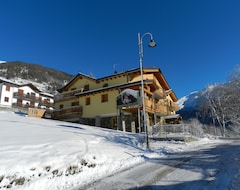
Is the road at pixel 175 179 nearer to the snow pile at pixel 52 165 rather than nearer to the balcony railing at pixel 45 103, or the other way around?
the snow pile at pixel 52 165

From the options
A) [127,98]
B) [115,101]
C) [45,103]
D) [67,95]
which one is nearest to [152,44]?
[127,98]

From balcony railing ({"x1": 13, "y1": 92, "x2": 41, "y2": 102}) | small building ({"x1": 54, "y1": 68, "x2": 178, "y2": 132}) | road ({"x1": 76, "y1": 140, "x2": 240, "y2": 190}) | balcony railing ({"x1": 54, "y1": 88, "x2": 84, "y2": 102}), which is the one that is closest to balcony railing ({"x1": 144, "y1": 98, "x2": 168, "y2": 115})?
small building ({"x1": 54, "y1": 68, "x2": 178, "y2": 132})

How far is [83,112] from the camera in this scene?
96.9ft

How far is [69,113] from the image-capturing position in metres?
30.3

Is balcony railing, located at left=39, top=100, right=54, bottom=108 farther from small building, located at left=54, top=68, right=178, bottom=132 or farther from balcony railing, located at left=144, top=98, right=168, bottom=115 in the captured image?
balcony railing, located at left=144, top=98, right=168, bottom=115

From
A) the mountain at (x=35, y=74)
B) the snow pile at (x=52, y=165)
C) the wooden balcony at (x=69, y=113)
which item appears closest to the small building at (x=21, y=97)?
the wooden balcony at (x=69, y=113)

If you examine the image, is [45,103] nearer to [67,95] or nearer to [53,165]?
[67,95]

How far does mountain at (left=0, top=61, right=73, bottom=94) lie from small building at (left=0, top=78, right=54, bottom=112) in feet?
112

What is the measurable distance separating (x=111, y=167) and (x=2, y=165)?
3.66m

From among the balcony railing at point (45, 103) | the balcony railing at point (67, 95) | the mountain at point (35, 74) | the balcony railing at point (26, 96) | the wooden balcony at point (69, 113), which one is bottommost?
the wooden balcony at point (69, 113)

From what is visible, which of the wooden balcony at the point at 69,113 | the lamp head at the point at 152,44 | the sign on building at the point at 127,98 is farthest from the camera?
the wooden balcony at the point at 69,113

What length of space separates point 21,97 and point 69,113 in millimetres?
28111

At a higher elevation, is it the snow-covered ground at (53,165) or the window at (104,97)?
the window at (104,97)

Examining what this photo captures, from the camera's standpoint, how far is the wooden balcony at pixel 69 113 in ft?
96.8
